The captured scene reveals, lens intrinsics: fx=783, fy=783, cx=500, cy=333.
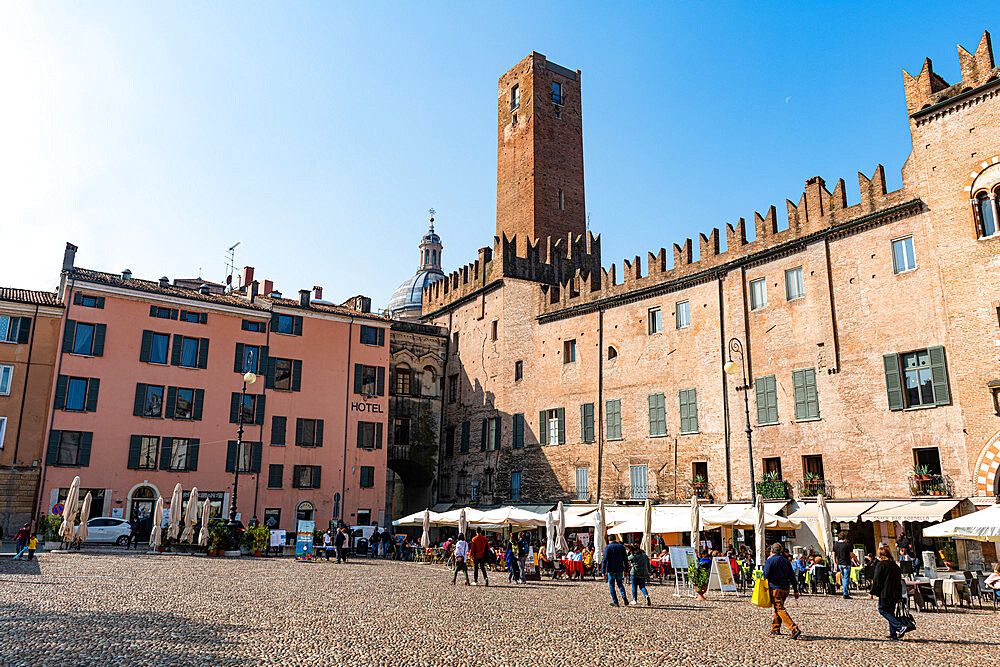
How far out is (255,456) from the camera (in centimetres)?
3622

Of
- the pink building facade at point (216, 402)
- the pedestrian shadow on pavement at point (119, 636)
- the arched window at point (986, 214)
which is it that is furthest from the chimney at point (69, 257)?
the arched window at point (986, 214)

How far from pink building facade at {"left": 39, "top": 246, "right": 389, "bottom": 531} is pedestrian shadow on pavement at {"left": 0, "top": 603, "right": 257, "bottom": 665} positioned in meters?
20.9

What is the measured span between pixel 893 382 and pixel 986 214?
5337mm

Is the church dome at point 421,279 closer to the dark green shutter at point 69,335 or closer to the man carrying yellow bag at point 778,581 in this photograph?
the dark green shutter at point 69,335

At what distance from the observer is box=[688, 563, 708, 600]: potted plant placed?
56.1 ft

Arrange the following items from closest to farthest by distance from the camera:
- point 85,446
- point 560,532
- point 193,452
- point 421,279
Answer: point 560,532 < point 85,446 < point 193,452 < point 421,279

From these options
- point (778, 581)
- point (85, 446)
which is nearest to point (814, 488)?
point (778, 581)

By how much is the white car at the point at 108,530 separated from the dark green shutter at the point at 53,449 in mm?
3069

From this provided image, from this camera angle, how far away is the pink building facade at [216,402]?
33156 millimetres

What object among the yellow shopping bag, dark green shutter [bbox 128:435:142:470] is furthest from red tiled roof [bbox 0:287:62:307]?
the yellow shopping bag

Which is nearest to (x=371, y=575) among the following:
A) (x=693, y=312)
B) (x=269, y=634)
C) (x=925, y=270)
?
(x=269, y=634)

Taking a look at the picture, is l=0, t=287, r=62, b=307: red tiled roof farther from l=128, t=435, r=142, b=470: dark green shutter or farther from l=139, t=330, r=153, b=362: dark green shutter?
l=128, t=435, r=142, b=470: dark green shutter

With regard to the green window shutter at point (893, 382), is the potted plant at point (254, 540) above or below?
below

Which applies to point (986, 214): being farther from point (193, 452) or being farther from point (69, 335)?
point (69, 335)
